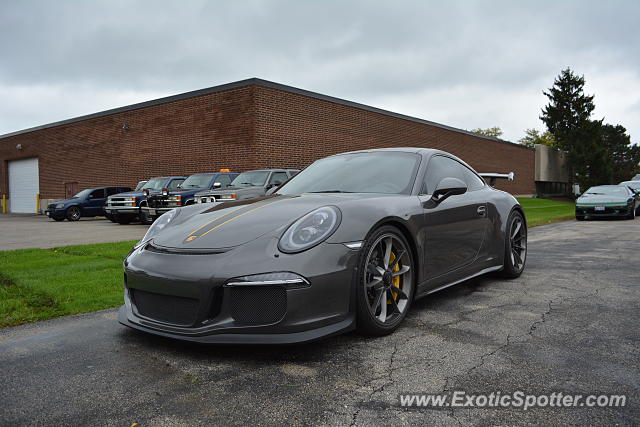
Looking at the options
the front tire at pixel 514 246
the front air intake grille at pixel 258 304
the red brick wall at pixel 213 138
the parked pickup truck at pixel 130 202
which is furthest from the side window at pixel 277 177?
the front air intake grille at pixel 258 304

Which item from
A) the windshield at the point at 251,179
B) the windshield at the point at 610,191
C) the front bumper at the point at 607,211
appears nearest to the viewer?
the windshield at the point at 251,179

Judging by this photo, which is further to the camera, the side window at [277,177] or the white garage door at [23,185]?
the white garage door at [23,185]

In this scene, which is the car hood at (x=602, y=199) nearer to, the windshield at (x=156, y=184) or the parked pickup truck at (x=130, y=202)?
the parked pickup truck at (x=130, y=202)

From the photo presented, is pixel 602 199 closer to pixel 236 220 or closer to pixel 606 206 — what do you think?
pixel 606 206

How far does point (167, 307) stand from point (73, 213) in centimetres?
1942

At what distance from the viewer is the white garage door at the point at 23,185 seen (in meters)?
31.3

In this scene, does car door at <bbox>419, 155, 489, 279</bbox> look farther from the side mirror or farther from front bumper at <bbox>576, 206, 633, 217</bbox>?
front bumper at <bbox>576, 206, 633, 217</bbox>

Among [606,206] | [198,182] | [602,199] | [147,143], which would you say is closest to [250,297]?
[198,182]

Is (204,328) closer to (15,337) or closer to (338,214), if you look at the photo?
(338,214)

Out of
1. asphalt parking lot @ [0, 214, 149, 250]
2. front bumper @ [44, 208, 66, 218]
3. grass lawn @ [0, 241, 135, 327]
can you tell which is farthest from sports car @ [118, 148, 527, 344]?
front bumper @ [44, 208, 66, 218]

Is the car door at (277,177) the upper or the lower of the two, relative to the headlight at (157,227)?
upper

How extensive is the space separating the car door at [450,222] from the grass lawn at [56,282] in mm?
2792

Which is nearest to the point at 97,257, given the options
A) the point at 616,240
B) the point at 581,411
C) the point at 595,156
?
the point at 581,411

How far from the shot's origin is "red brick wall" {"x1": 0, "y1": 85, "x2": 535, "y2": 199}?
19.0 metres
